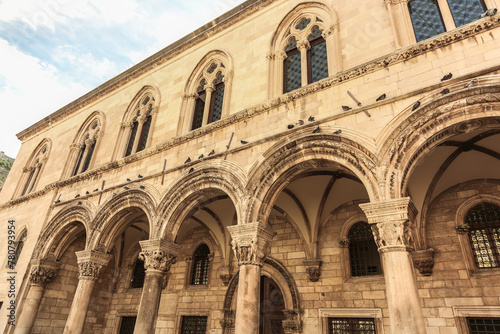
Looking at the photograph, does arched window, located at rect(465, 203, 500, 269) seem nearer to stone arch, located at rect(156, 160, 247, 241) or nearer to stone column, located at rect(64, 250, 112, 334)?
stone arch, located at rect(156, 160, 247, 241)

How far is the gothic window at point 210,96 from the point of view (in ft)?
29.8

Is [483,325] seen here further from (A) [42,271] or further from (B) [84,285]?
(A) [42,271]

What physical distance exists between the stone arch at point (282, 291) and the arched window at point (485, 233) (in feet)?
13.1

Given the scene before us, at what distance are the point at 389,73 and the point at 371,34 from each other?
1258mm

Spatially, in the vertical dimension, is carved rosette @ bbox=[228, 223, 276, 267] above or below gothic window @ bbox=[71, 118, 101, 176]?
below

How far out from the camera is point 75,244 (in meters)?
10.7

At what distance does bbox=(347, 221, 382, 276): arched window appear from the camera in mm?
7699

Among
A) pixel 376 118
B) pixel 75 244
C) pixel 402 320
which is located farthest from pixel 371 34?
pixel 75 244

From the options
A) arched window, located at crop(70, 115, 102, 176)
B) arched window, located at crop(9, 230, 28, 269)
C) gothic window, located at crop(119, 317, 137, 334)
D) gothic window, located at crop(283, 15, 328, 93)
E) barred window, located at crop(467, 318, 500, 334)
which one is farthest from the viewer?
arched window, located at crop(70, 115, 102, 176)

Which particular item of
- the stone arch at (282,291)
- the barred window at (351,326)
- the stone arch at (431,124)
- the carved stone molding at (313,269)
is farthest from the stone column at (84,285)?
the stone arch at (431,124)

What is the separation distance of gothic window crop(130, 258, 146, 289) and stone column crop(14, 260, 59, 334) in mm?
2764

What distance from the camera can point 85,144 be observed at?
12.4 meters

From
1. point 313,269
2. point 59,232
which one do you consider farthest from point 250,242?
point 59,232

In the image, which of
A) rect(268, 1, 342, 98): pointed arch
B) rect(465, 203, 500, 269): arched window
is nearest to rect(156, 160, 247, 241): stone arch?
rect(268, 1, 342, 98): pointed arch
